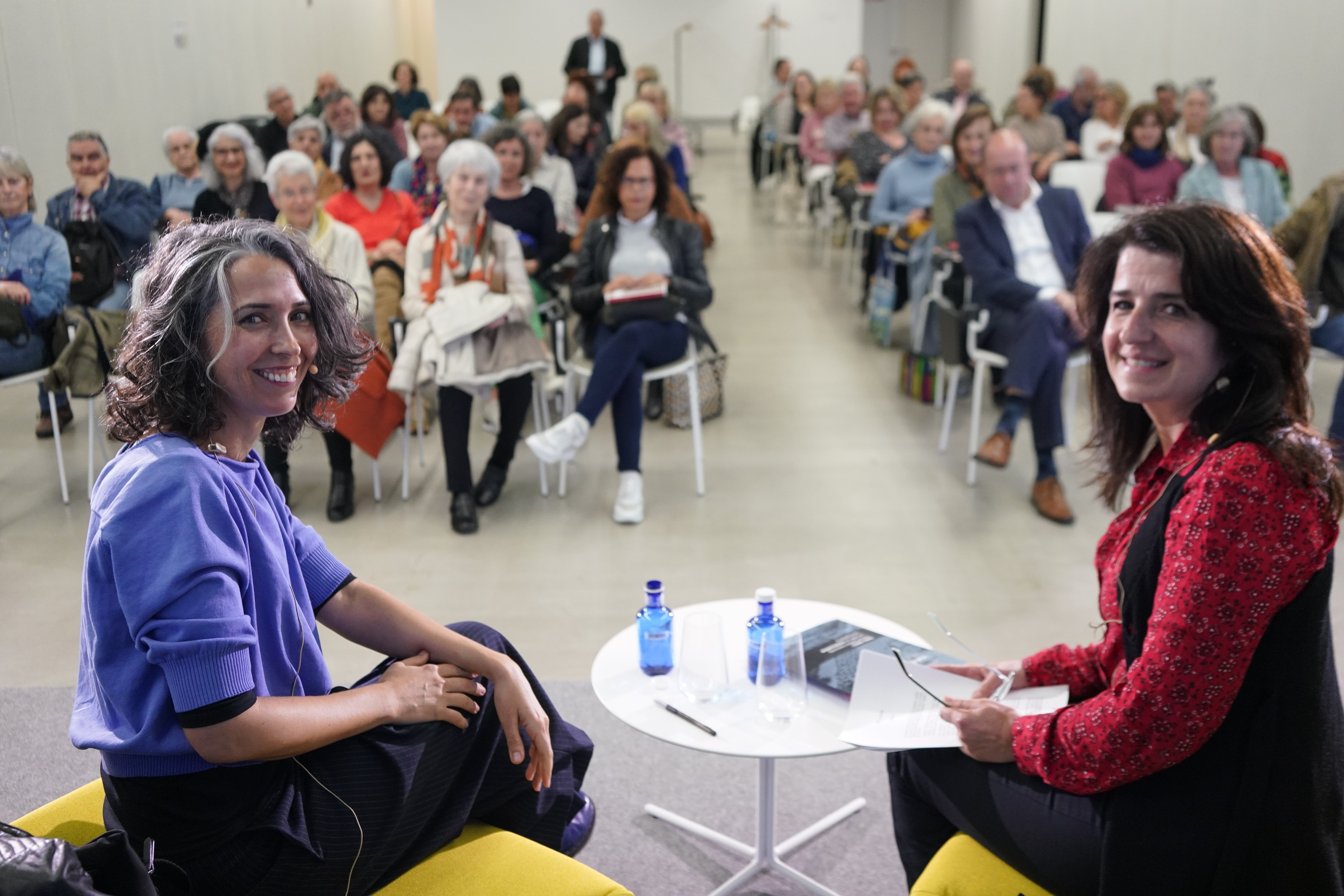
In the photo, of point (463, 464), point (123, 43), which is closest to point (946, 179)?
point (463, 464)

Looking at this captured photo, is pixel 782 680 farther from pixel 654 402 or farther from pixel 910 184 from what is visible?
pixel 910 184

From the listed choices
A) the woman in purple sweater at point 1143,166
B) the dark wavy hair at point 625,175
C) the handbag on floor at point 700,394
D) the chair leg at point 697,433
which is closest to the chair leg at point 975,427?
the chair leg at point 697,433

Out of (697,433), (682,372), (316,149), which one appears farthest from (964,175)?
(316,149)

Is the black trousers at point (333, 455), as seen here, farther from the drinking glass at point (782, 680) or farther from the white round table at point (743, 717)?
the drinking glass at point (782, 680)

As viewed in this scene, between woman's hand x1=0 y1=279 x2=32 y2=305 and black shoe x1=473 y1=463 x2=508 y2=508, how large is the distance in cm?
164

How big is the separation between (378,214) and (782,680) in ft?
11.9

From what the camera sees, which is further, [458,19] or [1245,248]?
[458,19]

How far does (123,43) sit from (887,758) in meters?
5.44

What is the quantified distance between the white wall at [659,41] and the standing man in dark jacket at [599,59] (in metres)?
3.51

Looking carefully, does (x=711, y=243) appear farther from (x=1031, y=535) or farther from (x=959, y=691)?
(x=959, y=691)

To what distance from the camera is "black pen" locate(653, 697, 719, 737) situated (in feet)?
5.84

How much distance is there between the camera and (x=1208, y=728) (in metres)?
1.37

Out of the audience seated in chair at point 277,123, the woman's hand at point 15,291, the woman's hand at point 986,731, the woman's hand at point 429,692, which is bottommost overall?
the woman's hand at point 986,731

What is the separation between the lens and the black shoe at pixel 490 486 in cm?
411
